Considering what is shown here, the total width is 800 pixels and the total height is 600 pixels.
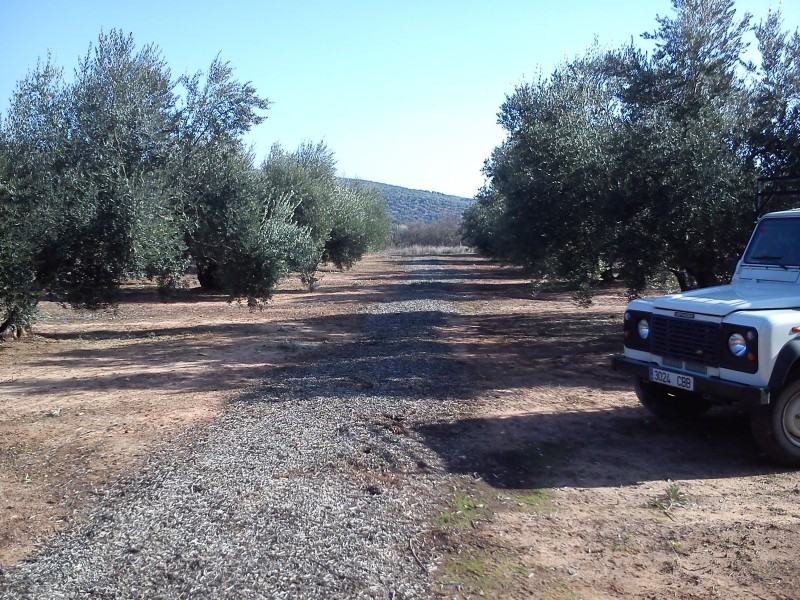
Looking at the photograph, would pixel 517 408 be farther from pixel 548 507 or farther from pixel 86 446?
pixel 86 446

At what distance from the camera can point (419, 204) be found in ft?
468

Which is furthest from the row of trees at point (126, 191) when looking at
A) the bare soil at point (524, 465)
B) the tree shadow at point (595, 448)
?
the tree shadow at point (595, 448)

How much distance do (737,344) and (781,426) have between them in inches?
33.0

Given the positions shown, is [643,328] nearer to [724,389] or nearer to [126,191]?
[724,389]

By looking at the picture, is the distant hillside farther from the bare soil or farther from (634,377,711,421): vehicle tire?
(634,377,711,421): vehicle tire

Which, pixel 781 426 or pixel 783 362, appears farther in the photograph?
pixel 781 426

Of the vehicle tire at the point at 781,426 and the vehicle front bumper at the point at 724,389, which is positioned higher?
the vehicle front bumper at the point at 724,389

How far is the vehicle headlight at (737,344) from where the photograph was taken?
602cm

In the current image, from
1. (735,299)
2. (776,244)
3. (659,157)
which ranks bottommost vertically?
(735,299)

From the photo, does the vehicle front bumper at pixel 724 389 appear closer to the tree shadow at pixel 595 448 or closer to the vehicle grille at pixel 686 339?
the vehicle grille at pixel 686 339

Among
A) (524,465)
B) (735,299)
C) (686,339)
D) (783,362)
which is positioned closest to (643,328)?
(686,339)

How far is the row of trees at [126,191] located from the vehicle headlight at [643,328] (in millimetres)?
9425

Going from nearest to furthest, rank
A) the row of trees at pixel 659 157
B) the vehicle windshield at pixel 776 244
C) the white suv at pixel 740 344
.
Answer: the white suv at pixel 740 344, the vehicle windshield at pixel 776 244, the row of trees at pixel 659 157

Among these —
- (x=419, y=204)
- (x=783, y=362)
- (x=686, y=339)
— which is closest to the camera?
(x=783, y=362)
